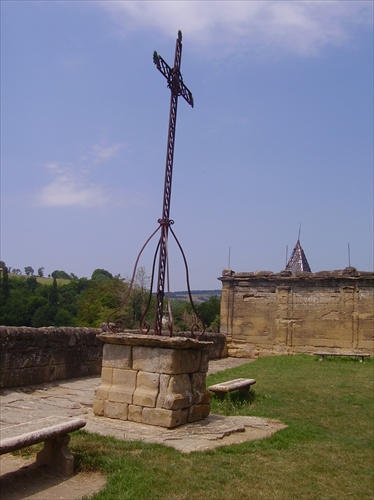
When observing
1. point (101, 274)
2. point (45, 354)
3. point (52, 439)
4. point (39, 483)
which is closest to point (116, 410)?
point (52, 439)

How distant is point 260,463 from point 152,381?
177cm

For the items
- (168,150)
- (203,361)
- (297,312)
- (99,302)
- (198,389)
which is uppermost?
(168,150)

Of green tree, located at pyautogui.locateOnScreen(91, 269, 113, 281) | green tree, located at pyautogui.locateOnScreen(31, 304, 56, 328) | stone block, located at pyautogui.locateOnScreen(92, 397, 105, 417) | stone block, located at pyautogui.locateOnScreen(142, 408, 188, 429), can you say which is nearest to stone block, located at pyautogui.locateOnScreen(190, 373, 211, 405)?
stone block, located at pyautogui.locateOnScreen(142, 408, 188, 429)

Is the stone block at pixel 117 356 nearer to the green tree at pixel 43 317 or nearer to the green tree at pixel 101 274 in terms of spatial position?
the green tree at pixel 43 317

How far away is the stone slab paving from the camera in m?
5.72

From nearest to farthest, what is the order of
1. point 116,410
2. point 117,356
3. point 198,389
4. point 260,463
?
point 260,463, point 116,410, point 117,356, point 198,389

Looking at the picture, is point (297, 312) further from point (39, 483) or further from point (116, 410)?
point (39, 483)

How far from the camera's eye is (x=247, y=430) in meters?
6.55

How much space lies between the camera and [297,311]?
18500mm

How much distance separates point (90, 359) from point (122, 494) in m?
7.16

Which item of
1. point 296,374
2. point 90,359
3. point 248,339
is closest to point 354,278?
point 248,339

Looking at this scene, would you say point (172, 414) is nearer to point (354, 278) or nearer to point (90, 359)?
point (90, 359)

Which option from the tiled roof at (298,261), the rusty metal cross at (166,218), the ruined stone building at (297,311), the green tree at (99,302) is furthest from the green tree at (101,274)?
the rusty metal cross at (166,218)

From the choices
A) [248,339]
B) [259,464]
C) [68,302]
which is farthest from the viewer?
[68,302]
